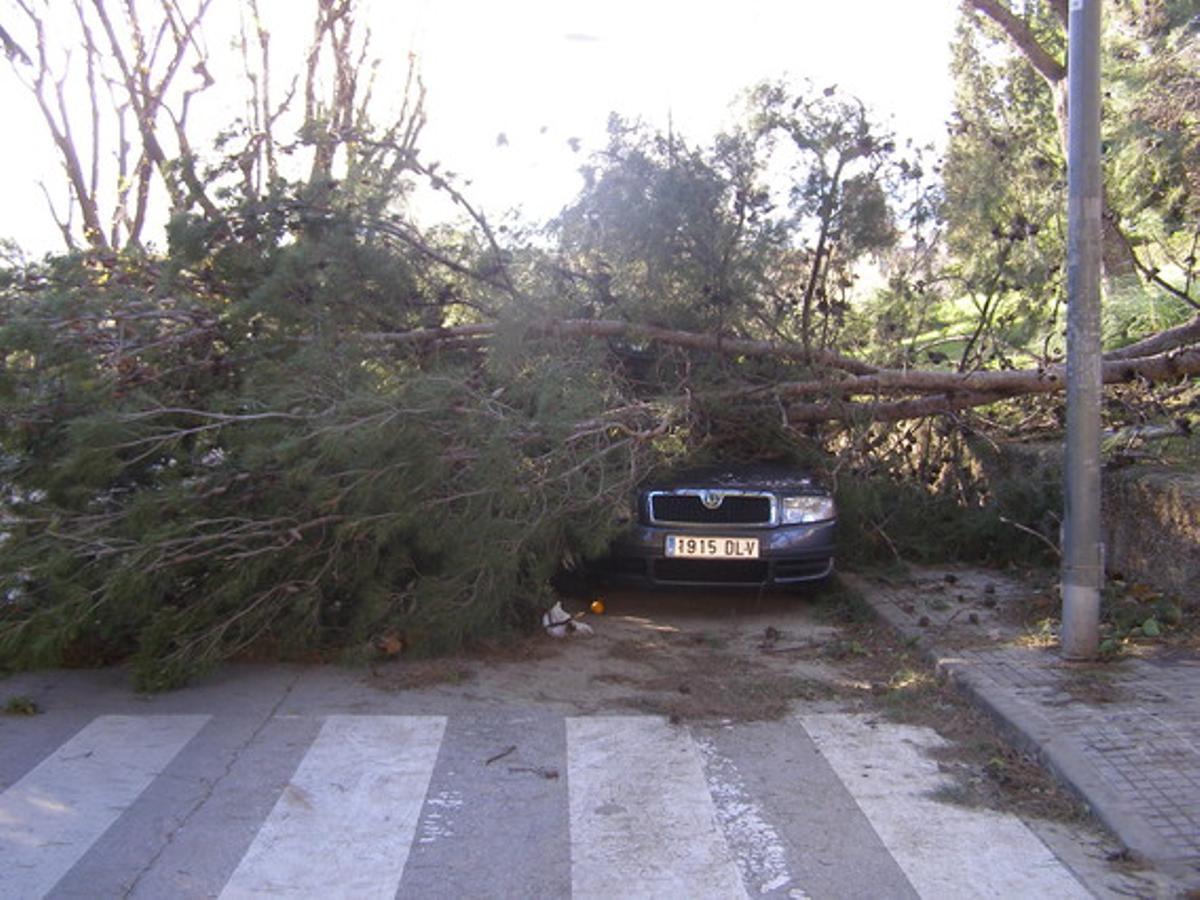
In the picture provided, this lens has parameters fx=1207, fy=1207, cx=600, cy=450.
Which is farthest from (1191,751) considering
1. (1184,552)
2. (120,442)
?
(120,442)

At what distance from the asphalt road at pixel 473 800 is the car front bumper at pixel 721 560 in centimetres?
134

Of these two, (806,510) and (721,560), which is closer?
(721,560)

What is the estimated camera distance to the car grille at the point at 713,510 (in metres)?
8.16

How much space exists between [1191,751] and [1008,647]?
1.81 m

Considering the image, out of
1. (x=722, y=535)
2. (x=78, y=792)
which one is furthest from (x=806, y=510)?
(x=78, y=792)

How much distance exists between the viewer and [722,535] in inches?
317

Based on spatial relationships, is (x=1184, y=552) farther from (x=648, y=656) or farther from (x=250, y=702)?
(x=250, y=702)

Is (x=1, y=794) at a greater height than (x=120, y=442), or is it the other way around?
(x=120, y=442)

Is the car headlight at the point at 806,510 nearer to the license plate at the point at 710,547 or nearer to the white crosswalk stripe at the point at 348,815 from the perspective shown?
the license plate at the point at 710,547

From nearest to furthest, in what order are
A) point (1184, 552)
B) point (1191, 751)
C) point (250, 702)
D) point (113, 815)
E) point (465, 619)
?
point (113, 815), point (1191, 751), point (250, 702), point (465, 619), point (1184, 552)

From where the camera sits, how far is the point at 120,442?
267 inches

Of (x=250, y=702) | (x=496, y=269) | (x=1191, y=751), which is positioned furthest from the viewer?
(x=496, y=269)

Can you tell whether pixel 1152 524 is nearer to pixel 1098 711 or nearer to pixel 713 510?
pixel 1098 711

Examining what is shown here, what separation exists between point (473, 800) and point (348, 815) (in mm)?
527
